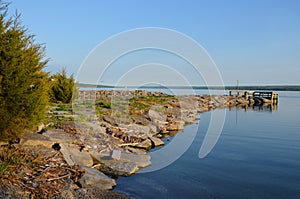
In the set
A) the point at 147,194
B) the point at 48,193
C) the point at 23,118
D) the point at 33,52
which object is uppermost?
the point at 33,52

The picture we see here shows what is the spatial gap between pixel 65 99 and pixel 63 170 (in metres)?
13.0

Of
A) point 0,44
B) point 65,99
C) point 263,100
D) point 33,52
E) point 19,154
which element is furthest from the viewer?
point 263,100

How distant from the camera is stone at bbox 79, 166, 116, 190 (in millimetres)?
5892

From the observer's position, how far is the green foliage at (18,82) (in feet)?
21.3

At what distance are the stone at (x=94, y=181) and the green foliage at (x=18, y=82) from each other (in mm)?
2075

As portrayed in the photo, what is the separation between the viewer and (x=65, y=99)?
726 inches

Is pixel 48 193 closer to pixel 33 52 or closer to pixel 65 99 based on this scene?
pixel 33 52

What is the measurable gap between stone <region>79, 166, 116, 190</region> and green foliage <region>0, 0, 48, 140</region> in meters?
2.08

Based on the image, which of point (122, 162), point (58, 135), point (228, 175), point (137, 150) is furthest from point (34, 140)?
point (228, 175)

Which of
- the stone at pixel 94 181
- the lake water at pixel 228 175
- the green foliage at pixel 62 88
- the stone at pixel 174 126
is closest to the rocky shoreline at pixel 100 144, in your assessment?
the stone at pixel 94 181

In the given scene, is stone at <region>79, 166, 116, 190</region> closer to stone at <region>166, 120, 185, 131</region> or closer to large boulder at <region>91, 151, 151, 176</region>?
large boulder at <region>91, 151, 151, 176</region>

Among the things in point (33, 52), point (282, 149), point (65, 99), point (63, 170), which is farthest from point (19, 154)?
point (65, 99)

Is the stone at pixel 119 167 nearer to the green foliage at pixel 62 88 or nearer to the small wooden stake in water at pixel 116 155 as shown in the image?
the small wooden stake in water at pixel 116 155

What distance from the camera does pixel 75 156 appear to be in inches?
291
